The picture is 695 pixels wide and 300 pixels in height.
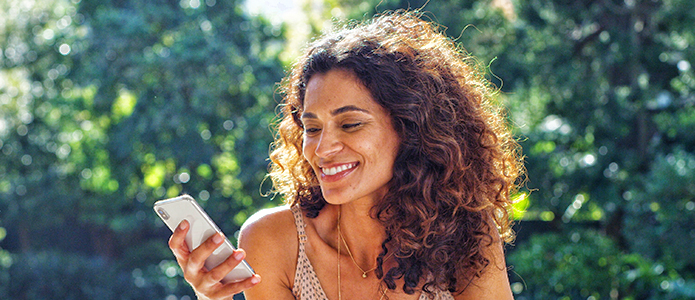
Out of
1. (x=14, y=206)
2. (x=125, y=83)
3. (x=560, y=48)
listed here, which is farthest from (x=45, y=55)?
(x=560, y=48)

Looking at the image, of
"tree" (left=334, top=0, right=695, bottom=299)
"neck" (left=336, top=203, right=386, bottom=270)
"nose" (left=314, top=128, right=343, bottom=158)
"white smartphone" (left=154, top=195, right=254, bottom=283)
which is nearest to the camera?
"white smartphone" (left=154, top=195, right=254, bottom=283)

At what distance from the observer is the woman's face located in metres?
1.71

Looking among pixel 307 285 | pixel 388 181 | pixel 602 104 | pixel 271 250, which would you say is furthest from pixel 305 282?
pixel 602 104

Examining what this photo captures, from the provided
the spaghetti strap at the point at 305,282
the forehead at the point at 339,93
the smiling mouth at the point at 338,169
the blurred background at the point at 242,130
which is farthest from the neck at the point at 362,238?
the blurred background at the point at 242,130

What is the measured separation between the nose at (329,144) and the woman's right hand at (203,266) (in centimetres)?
39

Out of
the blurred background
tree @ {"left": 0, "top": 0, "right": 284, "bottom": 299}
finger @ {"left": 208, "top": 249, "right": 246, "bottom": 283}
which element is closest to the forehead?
finger @ {"left": 208, "top": 249, "right": 246, "bottom": 283}

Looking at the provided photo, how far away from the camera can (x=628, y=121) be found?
16.5 feet

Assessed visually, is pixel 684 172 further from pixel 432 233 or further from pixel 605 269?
pixel 432 233

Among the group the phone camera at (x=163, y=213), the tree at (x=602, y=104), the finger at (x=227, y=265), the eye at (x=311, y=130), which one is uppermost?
the phone camera at (x=163, y=213)

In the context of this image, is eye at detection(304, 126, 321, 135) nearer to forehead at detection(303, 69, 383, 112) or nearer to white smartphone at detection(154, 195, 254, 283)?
forehead at detection(303, 69, 383, 112)

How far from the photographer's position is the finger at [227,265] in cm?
143

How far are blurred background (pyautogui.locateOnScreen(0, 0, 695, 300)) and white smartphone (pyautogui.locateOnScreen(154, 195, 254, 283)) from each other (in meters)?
2.84

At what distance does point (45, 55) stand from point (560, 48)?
16.4 ft

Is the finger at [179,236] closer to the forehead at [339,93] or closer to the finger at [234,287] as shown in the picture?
the finger at [234,287]
